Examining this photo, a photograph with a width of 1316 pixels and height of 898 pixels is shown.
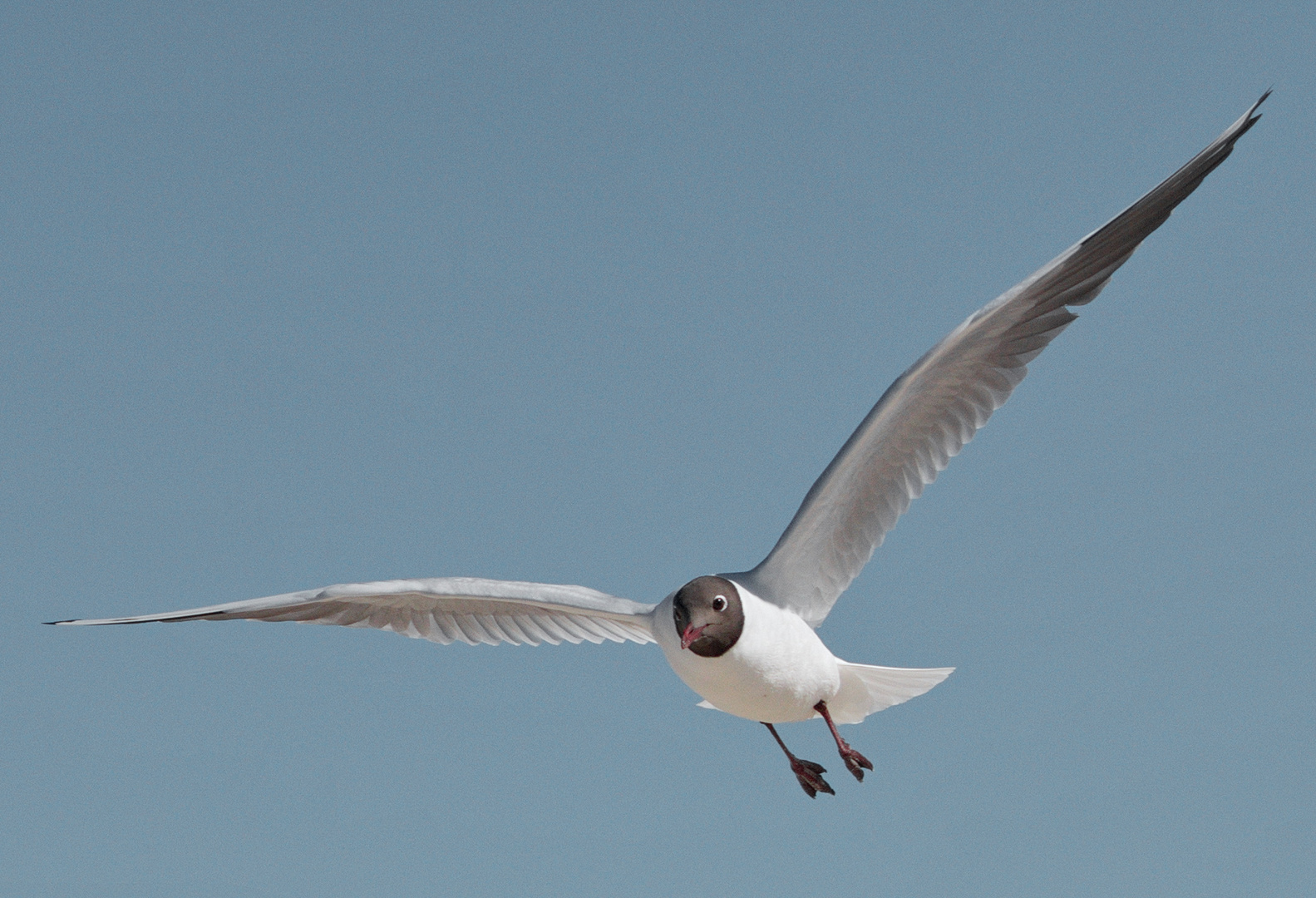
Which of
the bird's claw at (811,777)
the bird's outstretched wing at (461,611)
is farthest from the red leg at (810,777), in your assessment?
the bird's outstretched wing at (461,611)

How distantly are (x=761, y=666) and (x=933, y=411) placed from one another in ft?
5.10

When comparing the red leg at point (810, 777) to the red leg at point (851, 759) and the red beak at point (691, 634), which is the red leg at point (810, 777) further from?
the red beak at point (691, 634)

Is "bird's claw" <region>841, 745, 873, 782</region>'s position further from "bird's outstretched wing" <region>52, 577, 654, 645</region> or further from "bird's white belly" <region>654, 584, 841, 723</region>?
"bird's outstretched wing" <region>52, 577, 654, 645</region>

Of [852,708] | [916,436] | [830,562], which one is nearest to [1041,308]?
[916,436]

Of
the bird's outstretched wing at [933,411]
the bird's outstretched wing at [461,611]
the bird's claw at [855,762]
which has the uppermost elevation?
the bird's outstretched wing at [461,611]

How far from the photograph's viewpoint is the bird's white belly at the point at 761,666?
7.13 metres

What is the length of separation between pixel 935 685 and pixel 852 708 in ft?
1.51

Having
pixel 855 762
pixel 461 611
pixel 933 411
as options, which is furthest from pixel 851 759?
pixel 461 611

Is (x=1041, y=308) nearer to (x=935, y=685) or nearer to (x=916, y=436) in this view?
(x=916, y=436)

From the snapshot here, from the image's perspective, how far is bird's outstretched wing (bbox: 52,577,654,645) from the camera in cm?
777

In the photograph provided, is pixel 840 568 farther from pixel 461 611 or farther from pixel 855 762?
pixel 461 611

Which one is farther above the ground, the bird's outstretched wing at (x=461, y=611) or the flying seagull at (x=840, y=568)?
the bird's outstretched wing at (x=461, y=611)

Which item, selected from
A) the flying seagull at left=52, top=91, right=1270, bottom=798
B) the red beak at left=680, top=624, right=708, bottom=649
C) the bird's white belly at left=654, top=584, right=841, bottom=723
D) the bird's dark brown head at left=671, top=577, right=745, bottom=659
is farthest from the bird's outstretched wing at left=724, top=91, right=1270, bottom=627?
the red beak at left=680, top=624, right=708, bottom=649

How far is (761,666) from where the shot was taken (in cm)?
718
